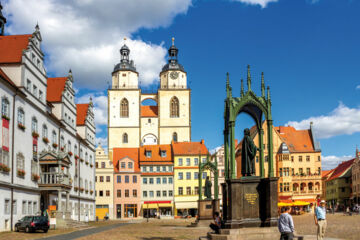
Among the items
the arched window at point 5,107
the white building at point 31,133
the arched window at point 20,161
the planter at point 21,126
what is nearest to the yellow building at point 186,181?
the white building at point 31,133

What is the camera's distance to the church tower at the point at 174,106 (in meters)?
98.8

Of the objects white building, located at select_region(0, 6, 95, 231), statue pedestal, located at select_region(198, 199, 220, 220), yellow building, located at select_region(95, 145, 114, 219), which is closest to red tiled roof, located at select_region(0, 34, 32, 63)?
white building, located at select_region(0, 6, 95, 231)

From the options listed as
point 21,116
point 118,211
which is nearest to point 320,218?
point 21,116

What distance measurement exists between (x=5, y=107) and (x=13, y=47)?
7522 millimetres

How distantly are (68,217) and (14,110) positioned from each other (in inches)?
510

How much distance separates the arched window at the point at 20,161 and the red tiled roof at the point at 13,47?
7333 millimetres

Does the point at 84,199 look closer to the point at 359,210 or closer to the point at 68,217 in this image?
the point at 68,217

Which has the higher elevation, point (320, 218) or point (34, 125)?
point (34, 125)

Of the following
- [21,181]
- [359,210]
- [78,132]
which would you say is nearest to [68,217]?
[21,181]

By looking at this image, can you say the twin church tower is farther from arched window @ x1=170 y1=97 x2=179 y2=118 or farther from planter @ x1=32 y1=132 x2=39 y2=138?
planter @ x1=32 y1=132 x2=39 y2=138

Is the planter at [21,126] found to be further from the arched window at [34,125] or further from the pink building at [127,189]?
the pink building at [127,189]

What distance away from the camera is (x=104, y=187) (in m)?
81.6

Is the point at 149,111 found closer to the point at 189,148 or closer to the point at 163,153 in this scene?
the point at 163,153

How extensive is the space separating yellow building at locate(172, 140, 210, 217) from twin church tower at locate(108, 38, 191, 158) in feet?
45.7
